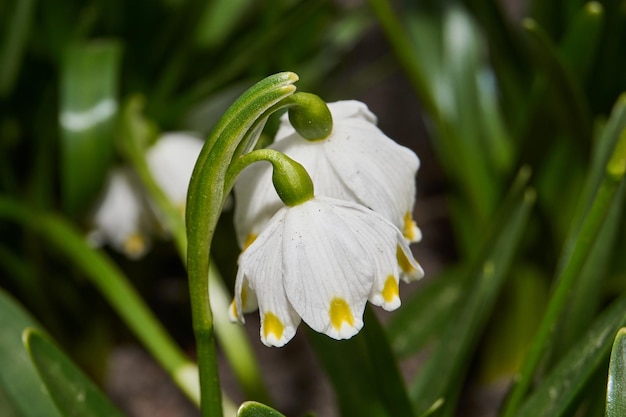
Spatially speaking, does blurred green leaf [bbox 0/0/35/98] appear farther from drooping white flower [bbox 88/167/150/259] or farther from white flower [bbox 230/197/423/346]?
white flower [bbox 230/197/423/346]

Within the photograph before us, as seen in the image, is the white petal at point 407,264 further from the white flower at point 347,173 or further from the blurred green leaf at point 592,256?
the blurred green leaf at point 592,256

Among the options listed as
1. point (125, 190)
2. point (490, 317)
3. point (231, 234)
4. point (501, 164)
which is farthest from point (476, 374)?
point (125, 190)

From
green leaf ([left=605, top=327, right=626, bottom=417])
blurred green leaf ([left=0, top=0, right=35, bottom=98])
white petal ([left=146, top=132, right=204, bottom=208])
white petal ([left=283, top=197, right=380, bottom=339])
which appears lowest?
green leaf ([left=605, top=327, right=626, bottom=417])

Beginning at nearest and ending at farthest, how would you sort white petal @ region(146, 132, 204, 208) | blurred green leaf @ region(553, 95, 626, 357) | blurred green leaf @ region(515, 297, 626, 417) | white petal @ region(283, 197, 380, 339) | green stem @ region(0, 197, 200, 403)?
white petal @ region(283, 197, 380, 339), blurred green leaf @ region(515, 297, 626, 417), blurred green leaf @ region(553, 95, 626, 357), green stem @ region(0, 197, 200, 403), white petal @ region(146, 132, 204, 208)

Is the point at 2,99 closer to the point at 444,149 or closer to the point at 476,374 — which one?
the point at 444,149

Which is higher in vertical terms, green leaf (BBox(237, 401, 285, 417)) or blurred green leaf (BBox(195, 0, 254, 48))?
blurred green leaf (BBox(195, 0, 254, 48))

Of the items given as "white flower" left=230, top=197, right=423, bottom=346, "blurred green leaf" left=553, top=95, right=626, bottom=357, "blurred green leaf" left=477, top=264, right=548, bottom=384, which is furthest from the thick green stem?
"blurred green leaf" left=477, top=264, right=548, bottom=384
